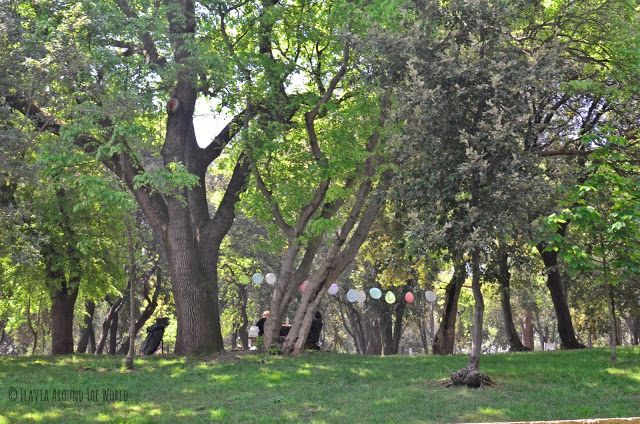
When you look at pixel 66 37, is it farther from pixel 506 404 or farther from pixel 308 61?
pixel 506 404

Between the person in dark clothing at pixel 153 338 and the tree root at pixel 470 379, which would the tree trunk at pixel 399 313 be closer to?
the person in dark clothing at pixel 153 338

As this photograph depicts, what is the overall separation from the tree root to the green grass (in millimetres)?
237

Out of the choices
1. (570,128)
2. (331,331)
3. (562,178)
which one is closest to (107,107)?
(562,178)

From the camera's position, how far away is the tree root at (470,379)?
38.5 feet

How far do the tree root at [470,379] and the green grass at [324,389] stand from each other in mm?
237

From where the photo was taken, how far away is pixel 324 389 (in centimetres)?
1225

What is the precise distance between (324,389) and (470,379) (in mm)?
2758

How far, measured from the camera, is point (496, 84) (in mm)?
10789

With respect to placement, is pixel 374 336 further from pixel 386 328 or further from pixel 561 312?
pixel 561 312

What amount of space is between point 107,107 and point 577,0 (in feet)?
42.6

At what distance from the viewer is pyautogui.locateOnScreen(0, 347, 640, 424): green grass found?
9.87 metres

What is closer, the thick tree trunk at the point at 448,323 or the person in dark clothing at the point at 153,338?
the person in dark clothing at the point at 153,338

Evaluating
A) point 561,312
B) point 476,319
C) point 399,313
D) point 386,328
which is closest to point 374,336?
point 386,328

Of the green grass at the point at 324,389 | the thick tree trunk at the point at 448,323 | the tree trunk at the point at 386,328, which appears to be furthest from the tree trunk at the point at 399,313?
the green grass at the point at 324,389
